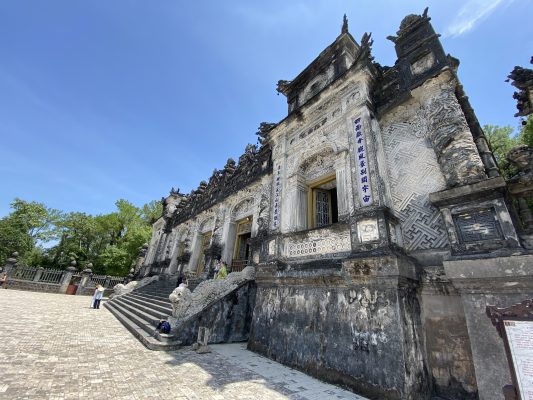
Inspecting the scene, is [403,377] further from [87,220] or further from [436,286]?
[87,220]

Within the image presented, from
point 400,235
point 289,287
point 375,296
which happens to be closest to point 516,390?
point 375,296

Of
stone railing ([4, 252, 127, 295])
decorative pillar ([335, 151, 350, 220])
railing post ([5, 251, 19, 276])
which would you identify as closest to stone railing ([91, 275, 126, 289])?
stone railing ([4, 252, 127, 295])

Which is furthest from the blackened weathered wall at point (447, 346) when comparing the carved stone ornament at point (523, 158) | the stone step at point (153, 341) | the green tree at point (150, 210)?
the green tree at point (150, 210)

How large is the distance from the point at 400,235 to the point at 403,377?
2.59 metres

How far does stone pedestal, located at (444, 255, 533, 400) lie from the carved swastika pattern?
102 cm

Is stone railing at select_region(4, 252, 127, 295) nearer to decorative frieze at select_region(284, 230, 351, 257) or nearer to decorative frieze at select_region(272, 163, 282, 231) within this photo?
decorative frieze at select_region(272, 163, 282, 231)

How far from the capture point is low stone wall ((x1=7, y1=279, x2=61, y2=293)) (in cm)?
1625

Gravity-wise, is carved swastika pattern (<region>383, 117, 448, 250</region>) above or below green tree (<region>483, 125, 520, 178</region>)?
below

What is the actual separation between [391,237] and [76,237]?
34236 millimetres

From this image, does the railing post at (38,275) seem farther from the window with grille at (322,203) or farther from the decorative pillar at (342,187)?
the decorative pillar at (342,187)

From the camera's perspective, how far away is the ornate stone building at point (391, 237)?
3.90 meters

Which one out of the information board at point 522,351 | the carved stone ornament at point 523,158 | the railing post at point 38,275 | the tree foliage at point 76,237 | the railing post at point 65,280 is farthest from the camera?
the tree foliage at point 76,237

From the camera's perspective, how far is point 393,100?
6414 millimetres

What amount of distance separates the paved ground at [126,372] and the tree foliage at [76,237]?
21905 millimetres
